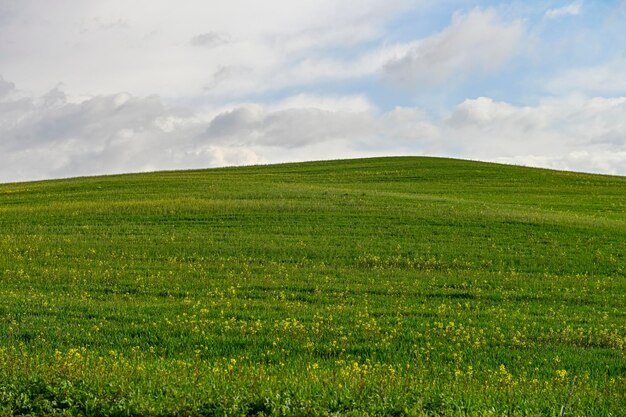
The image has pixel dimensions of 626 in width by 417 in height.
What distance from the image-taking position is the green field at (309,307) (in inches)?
349

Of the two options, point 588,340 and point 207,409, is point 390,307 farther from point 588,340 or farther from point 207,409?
point 207,409

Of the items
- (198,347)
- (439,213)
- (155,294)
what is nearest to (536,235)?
(439,213)

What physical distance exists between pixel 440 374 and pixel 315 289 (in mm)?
8210

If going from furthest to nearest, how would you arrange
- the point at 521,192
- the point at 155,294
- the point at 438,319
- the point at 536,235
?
the point at 521,192, the point at 536,235, the point at 155,294, the point at 438,319

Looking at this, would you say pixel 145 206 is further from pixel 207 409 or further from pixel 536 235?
pixel 207 409

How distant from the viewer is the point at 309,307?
17.1 metres

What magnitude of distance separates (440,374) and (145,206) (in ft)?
94.3

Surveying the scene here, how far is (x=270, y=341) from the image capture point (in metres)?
13.6

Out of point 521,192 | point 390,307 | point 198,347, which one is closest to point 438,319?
point 390,307

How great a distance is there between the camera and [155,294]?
18.8 m

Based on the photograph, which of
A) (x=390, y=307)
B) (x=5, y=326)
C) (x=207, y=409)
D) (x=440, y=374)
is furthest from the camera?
(x=390, y=307)

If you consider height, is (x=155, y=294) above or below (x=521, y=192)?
below

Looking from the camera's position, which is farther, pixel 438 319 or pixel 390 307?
pixel 390 307

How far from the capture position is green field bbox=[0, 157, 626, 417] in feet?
29.1
